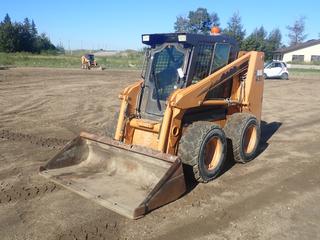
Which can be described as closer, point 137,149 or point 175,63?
point 137,149

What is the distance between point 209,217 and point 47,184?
7.98ft

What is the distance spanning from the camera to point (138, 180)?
18.0ft

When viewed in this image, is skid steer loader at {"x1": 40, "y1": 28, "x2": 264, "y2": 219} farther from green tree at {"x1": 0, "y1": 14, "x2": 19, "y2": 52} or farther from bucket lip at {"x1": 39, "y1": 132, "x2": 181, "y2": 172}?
green tree at {"x1": 0, "y1": 14, "x2": 19, "y2": 52}

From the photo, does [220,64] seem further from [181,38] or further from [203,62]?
[181,38]

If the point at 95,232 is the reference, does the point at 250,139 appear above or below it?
above

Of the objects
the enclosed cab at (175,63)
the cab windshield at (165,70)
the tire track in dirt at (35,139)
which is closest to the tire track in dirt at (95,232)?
the enclosed cab at (175,63)

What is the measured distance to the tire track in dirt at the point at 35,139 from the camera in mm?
7793

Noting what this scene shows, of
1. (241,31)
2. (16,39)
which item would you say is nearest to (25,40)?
(16,39)

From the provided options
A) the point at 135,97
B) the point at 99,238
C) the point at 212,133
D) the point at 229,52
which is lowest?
the point at 99,238

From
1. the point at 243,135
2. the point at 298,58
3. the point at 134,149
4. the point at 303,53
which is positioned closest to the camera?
the point at 134,149

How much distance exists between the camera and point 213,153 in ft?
19.8

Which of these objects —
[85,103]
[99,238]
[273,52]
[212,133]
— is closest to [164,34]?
[212,133]

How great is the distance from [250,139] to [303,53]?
2647 inches

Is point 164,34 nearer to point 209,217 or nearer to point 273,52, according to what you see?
point 209,217
